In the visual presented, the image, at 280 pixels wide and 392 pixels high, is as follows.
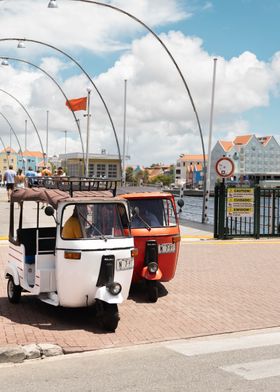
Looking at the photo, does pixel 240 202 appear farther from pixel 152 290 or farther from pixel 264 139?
pixel 264 139

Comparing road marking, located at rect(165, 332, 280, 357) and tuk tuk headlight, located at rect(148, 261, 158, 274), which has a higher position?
tuk tuk headlight, located at rect(148, 261, 158, 274)

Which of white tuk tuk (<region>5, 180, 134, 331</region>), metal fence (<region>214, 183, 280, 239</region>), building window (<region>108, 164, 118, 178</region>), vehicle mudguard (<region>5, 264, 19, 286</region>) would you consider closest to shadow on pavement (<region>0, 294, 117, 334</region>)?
white tuk tuk (<region>5, 180, 134, 331</region>)

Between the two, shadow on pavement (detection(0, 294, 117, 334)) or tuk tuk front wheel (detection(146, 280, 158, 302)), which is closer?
shadow on pavement (detection(0, 294, 117, 334))

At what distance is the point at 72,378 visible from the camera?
223 inches

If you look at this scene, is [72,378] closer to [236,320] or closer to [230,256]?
[236,320]

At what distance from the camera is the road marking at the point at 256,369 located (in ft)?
18.8

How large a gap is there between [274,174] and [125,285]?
518 ft

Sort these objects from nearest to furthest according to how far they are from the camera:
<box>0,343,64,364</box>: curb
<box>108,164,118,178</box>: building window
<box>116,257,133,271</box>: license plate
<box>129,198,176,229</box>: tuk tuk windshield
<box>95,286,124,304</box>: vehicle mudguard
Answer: <box>0,343,64,364</box>: curb, <box>95,286,124,304</box>: vehicle mudguard, <box>116,257,133,271</box>: license plate, <box>129,198,176,229</box>: tuk tuk windshield, <box>108,164,118,178</box>: building window

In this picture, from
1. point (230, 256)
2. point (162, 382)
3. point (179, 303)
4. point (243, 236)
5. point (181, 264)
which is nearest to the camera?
point (162, 382)

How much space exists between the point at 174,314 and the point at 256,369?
2596 mm

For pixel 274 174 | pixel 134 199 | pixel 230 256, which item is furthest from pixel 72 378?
pixel 274 174

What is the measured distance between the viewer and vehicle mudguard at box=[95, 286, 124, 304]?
726cm

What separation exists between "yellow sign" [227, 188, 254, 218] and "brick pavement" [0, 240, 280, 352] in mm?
5019

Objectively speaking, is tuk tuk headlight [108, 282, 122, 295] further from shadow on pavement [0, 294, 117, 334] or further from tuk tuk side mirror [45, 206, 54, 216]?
tuk tuk side mirror [45, 206, 54, 216]
